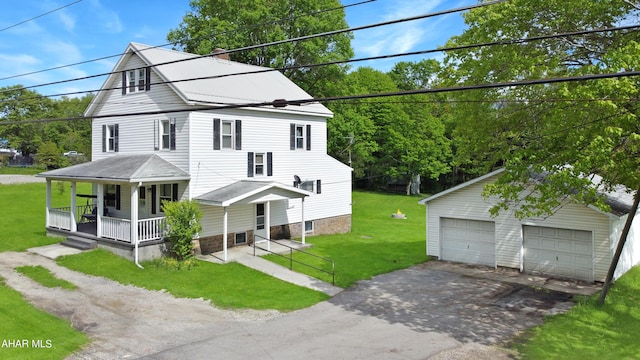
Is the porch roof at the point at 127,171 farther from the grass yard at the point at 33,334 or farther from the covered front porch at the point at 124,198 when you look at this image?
the grass yard at the point at 33,334

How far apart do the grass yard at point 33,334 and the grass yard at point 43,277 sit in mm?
1969

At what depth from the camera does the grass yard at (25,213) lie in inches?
798

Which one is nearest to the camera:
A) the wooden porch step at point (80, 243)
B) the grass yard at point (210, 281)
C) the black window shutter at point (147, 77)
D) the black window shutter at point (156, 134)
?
the grass yard at point (210, 281)

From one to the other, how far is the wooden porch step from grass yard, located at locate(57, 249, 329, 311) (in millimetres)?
495

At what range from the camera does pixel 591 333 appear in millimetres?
11758

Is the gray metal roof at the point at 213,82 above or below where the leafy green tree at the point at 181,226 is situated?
above

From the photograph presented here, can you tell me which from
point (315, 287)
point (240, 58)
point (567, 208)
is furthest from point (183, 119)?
point (240, 58)

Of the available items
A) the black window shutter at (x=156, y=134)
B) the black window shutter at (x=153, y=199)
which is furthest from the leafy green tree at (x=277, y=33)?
the black window shutter at (x=153, y=199)

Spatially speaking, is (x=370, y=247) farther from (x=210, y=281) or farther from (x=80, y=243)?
(x=80, y=243)

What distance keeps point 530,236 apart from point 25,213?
91.9 ft

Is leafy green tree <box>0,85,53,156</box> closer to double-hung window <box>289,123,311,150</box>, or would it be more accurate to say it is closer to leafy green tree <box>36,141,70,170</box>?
leafy green tree <box>36,141,70,170</box>

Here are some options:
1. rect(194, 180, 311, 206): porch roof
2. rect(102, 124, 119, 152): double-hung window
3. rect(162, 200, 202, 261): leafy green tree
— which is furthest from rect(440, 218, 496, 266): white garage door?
rect(102, 124, 119, 152): double-hung window

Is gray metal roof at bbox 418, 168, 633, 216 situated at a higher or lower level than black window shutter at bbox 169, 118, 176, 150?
lower

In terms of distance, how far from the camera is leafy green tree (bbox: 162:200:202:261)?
58.3ft
